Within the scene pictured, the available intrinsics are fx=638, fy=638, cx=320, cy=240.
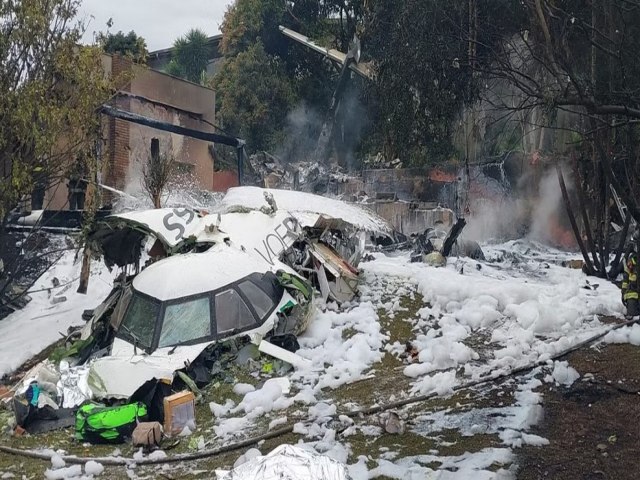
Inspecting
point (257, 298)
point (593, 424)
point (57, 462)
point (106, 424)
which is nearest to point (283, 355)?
point (257, 298)

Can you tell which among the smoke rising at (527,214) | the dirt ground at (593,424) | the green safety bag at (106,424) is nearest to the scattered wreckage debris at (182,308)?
the green safety bag at (106,424)

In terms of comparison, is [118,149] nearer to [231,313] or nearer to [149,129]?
[149,129]

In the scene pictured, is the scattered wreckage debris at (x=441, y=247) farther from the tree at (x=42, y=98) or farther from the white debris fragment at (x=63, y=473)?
the white debris fragment at (x=63, y=473)

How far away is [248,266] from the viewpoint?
9.27 meters

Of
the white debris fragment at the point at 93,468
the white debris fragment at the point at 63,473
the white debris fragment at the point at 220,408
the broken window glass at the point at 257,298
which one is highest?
the broken window glass at the point at 257,298

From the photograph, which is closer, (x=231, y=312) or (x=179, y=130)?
(x=231, y=312)

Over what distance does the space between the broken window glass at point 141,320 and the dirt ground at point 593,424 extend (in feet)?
15.7

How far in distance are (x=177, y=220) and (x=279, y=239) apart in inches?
72.5

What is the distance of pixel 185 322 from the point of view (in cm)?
817

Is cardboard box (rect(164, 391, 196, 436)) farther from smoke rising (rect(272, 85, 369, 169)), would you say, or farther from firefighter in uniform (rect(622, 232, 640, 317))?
smoke rising (rect(272, 85, 369, 169))

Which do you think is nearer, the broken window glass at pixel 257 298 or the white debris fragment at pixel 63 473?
the white debris fragment at pixel 63 473

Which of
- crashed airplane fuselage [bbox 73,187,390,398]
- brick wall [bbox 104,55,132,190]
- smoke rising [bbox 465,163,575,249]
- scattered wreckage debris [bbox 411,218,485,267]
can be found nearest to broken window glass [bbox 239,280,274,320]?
crashed airplane fuselage [bbox 73,187,390,398]

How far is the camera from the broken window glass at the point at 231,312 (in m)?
8.29

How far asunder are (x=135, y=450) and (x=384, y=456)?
2.45m
